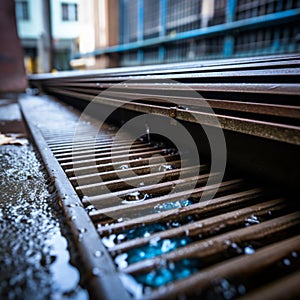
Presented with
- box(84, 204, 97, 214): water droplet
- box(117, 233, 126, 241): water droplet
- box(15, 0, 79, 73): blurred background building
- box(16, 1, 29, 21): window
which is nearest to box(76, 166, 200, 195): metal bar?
box(84, 204, 97, 214): water droplet

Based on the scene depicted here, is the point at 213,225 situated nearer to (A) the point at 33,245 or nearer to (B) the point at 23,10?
(A) the point at 33,245

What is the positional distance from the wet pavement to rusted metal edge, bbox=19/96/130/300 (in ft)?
0.13

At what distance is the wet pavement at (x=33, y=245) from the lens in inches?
29.5

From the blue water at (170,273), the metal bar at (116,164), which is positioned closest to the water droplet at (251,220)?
the blue water at (170,273)

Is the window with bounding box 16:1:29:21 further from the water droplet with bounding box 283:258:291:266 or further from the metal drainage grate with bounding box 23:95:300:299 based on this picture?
the water droplet with bounding box 283:258:291:266

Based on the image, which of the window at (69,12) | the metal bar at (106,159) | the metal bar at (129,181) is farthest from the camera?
the window at (69,12)

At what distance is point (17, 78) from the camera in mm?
7824

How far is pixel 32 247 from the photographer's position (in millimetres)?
938

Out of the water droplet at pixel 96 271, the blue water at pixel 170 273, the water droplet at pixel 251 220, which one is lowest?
the blue water at pixel 170 273

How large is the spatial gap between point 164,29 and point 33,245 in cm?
1103

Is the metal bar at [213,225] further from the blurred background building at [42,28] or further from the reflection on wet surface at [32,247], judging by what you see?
the blurred background building at [42,28]

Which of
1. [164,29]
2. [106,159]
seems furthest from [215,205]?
[164,29]

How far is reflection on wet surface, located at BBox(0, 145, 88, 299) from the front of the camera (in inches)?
29.5

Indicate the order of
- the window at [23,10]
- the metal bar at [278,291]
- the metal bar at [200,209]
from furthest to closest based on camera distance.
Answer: the window at [23,10] < the metal bar at [200,209] < the metal bar at [278,291]
